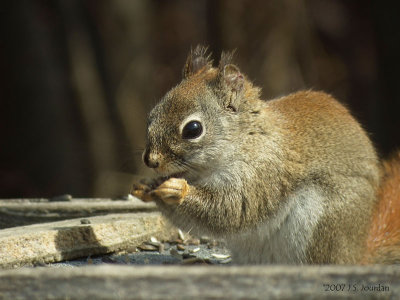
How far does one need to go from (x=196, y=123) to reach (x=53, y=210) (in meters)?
1.33

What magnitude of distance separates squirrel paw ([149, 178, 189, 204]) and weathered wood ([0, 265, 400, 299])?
3.75ft

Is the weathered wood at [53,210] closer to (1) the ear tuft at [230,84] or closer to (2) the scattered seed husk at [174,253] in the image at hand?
(2) the scattered seed husk at [174,253]

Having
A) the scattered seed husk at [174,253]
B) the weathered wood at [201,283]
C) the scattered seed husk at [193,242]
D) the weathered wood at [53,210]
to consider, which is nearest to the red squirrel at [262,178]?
the scattered seed husk at [174,253]

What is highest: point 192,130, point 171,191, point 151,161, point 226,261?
point 192,130

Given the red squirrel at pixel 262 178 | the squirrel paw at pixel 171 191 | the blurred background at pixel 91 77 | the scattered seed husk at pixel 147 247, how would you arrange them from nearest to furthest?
the squirrel paw at pixel 171 191 < the red squirrel at pixel 262 178 < the scattered seed husk at pixel 147 247 < the blurred background at pixel 91 77

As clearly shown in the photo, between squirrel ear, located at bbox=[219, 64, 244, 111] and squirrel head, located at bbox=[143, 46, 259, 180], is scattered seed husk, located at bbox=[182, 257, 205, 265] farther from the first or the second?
squirrel ear, located at bbox=[219, 64, 244, 111]

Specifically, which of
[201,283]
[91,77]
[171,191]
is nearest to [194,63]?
[171,191]

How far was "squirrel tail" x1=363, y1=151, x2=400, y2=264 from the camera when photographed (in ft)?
10.8

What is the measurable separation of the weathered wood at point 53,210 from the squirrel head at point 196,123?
100 cm

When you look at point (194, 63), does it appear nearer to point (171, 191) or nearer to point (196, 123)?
point (196, 123)

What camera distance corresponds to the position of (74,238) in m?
3.27

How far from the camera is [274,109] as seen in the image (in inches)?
136

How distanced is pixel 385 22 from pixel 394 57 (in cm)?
35

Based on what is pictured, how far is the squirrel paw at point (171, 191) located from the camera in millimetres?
2980
